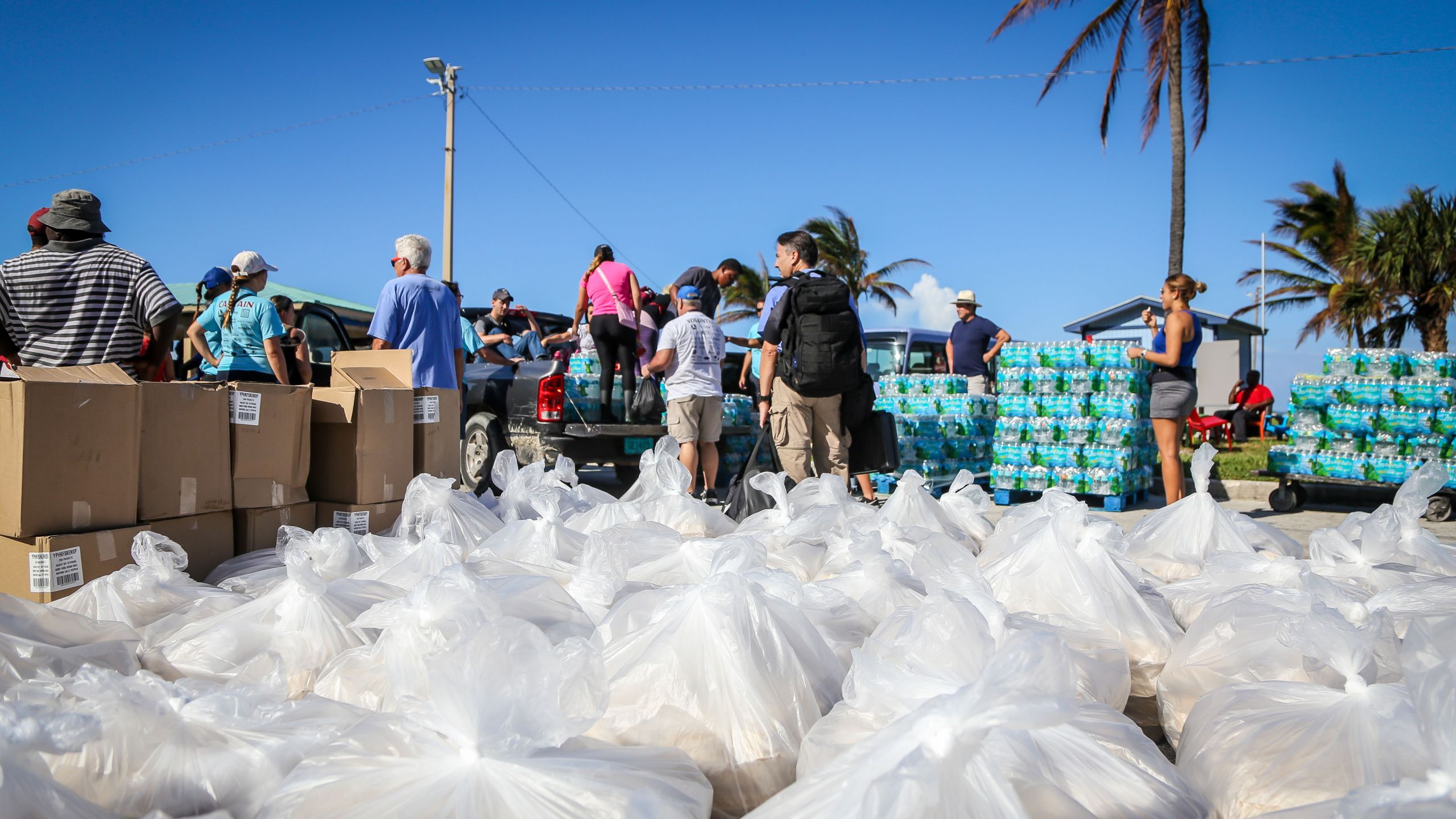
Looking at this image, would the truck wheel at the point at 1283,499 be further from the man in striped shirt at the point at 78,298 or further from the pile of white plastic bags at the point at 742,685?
the man in striped shirt at the point at 78,298

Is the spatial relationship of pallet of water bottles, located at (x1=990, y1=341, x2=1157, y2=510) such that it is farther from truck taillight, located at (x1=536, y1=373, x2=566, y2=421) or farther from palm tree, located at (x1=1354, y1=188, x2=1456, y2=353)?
palm tree, located at (x1=1354, y1=188, x2=1456, y2=353)

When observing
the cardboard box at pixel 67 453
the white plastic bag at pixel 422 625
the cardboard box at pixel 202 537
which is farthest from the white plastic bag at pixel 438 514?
the white plastic bag at pixel 422 625

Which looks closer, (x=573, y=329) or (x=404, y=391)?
(x=404, y=391)

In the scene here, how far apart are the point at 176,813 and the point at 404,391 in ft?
8.35

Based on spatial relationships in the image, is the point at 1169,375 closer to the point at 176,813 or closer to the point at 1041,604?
the point at 1041,604

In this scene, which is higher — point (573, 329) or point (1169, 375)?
point (573, 329)

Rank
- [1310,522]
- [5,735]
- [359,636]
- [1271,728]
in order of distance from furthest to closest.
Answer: [1310,522] → [359,636] → [1271,728] → [5,735]

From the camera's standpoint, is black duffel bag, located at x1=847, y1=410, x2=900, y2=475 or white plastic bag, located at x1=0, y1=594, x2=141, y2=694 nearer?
white plastic bag, located at x1=0, y1=594, x2=141, y2=694

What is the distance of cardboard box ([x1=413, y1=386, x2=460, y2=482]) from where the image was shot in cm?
402

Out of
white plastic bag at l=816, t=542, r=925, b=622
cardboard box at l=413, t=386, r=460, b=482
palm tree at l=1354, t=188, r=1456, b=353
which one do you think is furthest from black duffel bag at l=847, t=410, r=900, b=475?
palm tree at l=1354, t=188, r=1456, b=353

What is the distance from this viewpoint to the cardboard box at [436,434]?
158 inches

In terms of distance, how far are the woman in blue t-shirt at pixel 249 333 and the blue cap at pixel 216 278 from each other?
1.50 ft

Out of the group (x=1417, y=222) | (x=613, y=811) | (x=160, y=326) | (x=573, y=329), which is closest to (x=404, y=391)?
(x=160, y=326)

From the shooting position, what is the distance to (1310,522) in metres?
6.58
